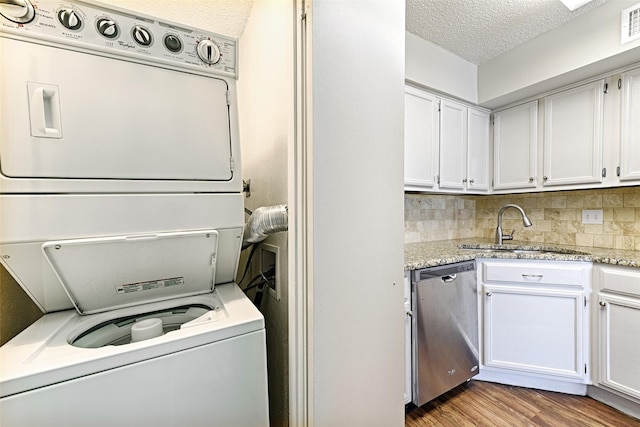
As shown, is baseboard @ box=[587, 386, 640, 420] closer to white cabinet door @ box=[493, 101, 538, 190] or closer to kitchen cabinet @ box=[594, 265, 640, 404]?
kitchen cabinet @ box=[594, 265, 640, 404]

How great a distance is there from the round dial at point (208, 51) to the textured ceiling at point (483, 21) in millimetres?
1316

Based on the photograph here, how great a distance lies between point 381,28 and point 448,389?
1953 millimetres

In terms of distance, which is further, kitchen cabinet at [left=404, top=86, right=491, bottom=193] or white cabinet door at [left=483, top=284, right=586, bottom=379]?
kitchen cabinet at [left=404, top=86, right=491, bottom=193]

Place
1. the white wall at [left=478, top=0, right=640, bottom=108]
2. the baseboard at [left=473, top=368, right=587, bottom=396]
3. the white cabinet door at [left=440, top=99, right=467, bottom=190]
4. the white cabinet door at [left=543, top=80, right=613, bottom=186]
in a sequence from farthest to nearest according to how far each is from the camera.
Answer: the white cabinet door at [left=440, top=99, right=467, bottom=190], the white cabinet door at [left=543, top=80, right=613, bottom=186], the baseboard at [left=473, top=368, right=587, bottom=396], the white wall at [left=478, top=0, right=640, bottom=108]

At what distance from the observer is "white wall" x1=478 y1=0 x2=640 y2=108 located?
1.60 meters

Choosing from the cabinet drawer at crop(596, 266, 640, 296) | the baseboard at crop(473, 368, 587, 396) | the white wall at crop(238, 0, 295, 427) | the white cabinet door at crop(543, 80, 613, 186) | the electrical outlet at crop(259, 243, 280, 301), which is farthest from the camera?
the white cabinet door at crop(543, 80, 613, 186)

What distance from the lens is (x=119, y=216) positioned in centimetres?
81

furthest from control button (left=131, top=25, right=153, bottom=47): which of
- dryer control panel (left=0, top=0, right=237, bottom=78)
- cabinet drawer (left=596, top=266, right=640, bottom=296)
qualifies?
cabinet drawer (left=596, top=266, right=640, bottom=296)

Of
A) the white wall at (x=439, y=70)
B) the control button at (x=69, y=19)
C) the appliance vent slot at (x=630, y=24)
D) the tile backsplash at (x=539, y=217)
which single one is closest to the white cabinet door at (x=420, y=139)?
the white wall at (x=439, y=70)

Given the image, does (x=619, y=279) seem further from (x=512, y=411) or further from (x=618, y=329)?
(x=512, y=411)

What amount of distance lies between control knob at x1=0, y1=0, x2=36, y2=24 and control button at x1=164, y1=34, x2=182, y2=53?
0.31m

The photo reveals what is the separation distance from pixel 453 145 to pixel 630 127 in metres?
1.01

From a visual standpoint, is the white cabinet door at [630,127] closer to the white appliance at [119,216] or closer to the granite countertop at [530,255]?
the granite countertop at [530,255]

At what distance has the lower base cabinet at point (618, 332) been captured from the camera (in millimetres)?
1458
